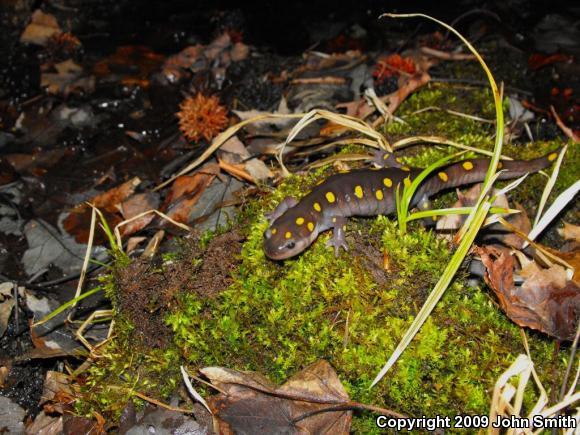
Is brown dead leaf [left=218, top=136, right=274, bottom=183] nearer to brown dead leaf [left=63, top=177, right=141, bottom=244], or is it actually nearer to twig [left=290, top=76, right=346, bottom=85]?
brown dead leaf [left=63, top=177, right=141, bottom=244]

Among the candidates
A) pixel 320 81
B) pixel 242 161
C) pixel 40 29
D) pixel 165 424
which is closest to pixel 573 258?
pixel 242 161

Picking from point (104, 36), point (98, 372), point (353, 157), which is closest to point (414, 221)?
point (353, 157)

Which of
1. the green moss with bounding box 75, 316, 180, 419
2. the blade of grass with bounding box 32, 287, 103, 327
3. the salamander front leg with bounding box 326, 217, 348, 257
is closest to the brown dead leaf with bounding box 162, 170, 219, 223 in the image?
the blade of grass with bounding box 32, 287, 103, 327

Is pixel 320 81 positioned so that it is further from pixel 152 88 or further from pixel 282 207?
pixel 282 207

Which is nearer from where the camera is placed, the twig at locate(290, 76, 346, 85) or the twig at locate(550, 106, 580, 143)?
the twig at locate(550, 106, 580, 143)

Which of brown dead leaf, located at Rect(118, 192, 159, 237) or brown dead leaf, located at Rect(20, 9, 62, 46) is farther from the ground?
brown dead leaf, located at Rect(20, 9, 62, 46)

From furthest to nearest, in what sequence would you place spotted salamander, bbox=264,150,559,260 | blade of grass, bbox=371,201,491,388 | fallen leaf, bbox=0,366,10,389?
fallen leaf, bbox=0,366,10,389 → spotted salamander, bbox=264,150,559,260 → blade of grass, bbox=371,201,491,388

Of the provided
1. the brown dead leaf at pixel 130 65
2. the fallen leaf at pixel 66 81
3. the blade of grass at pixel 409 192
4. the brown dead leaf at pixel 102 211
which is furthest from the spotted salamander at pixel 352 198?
the fallen leaf at pixel 66 81
